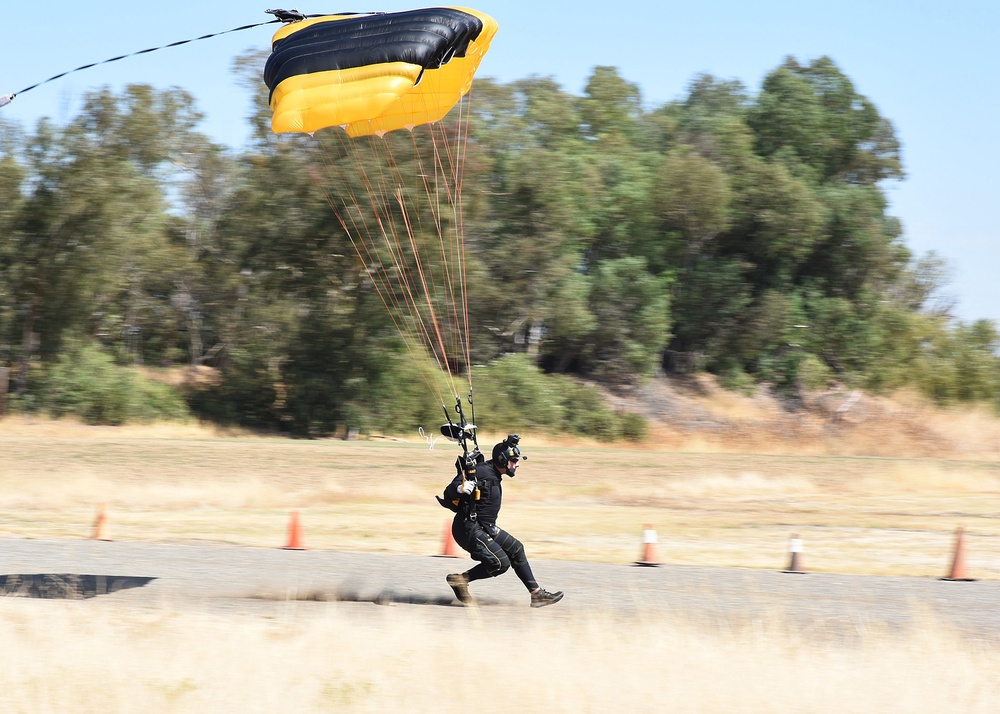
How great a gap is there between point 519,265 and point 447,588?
3543 cm

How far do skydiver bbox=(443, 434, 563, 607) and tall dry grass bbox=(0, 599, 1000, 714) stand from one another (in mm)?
1195

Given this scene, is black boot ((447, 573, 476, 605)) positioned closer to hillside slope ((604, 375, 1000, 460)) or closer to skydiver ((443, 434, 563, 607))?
skydiver ((443, 434, 563, 607))

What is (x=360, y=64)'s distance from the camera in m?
11.3

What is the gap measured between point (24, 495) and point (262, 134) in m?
21.3

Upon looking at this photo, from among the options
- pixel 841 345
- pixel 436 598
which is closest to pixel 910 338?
pixel 841 345

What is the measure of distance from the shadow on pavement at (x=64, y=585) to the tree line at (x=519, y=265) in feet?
73.6

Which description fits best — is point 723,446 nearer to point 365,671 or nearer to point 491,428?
point 491,428

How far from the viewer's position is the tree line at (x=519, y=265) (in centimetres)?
4038

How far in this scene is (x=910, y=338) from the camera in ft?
179

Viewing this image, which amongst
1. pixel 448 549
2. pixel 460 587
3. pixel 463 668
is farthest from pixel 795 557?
pixel 463 668

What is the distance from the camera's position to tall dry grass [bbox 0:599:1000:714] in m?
6.79

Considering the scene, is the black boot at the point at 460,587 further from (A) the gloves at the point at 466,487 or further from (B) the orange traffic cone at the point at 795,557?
(B) the orange traffic cone at the point at 795,557

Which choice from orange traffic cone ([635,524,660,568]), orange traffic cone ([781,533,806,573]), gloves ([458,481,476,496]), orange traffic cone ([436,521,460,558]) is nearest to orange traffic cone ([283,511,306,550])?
orange traffic cone ([436,521,460,558])

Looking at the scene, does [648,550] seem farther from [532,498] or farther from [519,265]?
[519,265]
